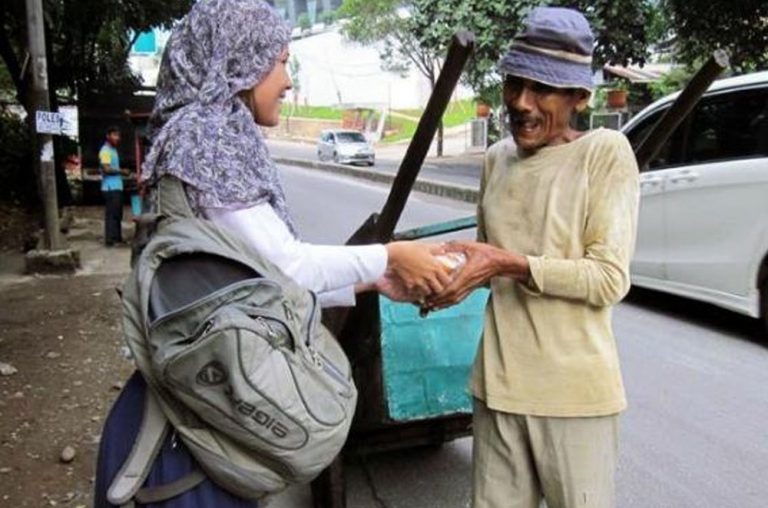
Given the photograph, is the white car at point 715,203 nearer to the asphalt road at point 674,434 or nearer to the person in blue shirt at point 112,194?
the asphalt road at point 674,434

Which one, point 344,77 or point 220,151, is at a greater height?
point 344,77

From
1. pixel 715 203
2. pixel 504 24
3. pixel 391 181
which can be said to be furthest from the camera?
pixel 391 181

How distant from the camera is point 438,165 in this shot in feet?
90.8

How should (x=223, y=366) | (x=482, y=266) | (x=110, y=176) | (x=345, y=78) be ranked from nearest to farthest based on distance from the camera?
1. (x=223, y=366)
2. (x=482, y=266)
3. (x=110, y=176)
4. (x=345, y=78)

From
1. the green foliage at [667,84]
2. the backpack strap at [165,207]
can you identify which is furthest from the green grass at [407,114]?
the backpack strap at [165,207]

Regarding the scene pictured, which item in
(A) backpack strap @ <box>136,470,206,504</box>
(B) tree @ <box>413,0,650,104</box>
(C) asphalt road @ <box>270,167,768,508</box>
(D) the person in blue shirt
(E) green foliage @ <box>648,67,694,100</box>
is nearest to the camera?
(A) backpack strap @ <box>136,470,206,504</box>

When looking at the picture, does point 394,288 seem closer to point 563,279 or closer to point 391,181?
point 563,279

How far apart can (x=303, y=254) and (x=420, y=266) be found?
0.93 ft

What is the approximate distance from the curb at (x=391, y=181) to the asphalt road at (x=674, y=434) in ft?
12.7

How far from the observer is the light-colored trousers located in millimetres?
1742

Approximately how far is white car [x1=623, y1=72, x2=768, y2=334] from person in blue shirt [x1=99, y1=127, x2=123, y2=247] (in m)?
6.87

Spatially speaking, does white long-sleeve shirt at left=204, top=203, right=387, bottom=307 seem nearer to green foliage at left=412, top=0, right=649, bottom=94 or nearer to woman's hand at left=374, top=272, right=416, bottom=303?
woman's hand at left=374, top=272, right=416, bottom=303

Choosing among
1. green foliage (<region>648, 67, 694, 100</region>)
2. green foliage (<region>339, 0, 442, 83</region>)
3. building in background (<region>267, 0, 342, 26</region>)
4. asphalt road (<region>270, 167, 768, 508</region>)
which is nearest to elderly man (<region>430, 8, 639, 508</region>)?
asphalt road (<region>270, 167, 768, 508</region>)

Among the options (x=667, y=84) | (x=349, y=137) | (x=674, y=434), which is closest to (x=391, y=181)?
(x=667, y=84)
